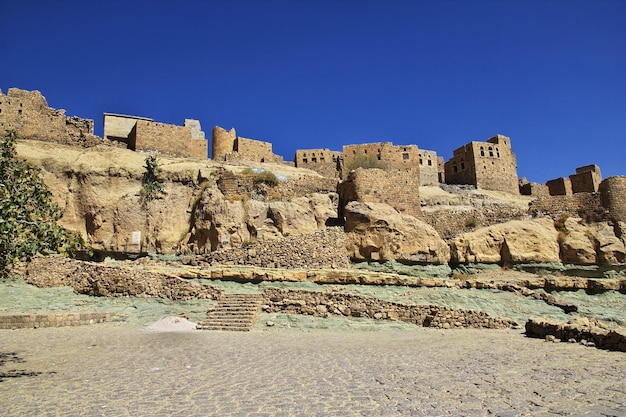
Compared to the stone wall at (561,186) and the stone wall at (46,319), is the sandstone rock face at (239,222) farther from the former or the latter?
the stone wall at (561,186)

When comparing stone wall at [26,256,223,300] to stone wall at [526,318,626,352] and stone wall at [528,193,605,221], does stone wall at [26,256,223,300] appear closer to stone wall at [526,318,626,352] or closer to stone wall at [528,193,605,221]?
stone wall at [526,318,626,352]

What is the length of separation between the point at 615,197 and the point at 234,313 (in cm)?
2121

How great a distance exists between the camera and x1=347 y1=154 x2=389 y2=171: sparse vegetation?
31047mm

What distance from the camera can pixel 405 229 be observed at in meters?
21.0

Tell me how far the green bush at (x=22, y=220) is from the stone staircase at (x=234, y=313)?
18.1 ft

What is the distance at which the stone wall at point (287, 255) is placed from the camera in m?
19.0

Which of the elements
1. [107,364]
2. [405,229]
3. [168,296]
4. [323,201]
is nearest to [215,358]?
[107,364]

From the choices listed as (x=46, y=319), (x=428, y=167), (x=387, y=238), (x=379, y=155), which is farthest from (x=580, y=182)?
(x=46, y=319)

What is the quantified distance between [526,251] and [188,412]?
2010cm

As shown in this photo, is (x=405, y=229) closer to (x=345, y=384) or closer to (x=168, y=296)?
(x=168, y=296)

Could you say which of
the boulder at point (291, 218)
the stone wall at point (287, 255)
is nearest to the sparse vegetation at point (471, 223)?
the stone wall at point (287, 255)

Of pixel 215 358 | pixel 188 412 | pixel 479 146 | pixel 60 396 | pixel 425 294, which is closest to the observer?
pixel 188 412

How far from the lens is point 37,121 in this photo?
958 inches

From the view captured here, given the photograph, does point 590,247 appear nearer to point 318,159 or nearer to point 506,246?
point 506,246
